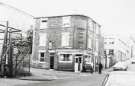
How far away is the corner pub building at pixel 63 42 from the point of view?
35.9m

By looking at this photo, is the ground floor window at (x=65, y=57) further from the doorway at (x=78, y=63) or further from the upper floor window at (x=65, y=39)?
the upper floor window at (x=65, y=39)

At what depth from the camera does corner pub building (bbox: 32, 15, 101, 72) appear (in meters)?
35.9

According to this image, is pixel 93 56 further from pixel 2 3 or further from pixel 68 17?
pixel 2 3

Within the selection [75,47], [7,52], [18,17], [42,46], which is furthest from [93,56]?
[7,52]

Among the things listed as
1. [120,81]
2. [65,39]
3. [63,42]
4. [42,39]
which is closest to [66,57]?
[63,42]

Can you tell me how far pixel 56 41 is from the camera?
3731cm

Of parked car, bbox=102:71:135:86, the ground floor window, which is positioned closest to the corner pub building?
the ground floor window

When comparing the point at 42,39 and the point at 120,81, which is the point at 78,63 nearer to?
the point at 42,39

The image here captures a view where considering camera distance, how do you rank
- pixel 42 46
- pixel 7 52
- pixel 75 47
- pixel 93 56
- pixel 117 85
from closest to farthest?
pixel 117 85 < pixel 7 52 < pixel 75 47 < pixel 42 46 < pixel 93 56

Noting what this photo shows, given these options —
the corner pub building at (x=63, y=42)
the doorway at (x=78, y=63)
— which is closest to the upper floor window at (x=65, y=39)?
the corner pub building at (x=63, y=42)

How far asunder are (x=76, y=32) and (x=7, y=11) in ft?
40.3

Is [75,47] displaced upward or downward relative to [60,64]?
upward

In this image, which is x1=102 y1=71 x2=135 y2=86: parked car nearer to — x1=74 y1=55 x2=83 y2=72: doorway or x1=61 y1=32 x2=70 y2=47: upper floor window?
x1=74 y1=55 x2=83 y2=72: doorway

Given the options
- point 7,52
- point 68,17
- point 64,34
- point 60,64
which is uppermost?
point 68,17
